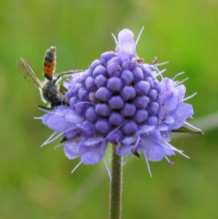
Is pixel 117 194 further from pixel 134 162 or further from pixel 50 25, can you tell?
pixel 50 25

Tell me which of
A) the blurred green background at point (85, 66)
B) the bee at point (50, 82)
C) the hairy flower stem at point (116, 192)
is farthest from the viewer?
the blurred green background at point (85, 66)

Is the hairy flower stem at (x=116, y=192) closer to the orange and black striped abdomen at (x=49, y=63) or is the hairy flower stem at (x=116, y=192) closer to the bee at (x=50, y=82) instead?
the bee at (x=50, y=82)

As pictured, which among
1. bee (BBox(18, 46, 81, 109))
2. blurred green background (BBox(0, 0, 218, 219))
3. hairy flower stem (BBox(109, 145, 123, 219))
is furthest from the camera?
blurred green background (BBox(0, 0, 218, 219))

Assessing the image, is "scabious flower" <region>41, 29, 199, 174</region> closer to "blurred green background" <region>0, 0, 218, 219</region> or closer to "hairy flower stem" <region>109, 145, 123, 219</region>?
"hairy flower stem" <region>109, 145, 123, 219</region>

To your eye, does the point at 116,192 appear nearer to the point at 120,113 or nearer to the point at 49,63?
the point at 120,113

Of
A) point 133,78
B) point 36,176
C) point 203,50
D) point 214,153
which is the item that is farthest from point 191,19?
point 133,78

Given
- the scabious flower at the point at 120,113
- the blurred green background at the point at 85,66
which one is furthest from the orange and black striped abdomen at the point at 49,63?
the blurred green background at the point at 85,66

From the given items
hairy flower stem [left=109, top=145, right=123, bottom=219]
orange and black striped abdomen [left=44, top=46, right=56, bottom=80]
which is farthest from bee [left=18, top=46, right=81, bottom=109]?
hairy flower stem [left=109, top=145, right=123, bottom=219]
